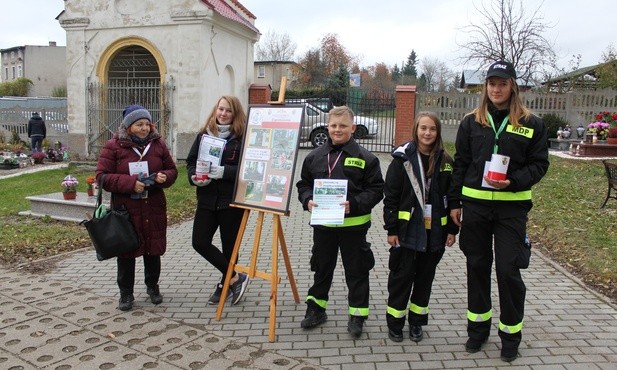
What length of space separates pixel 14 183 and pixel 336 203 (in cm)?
1257

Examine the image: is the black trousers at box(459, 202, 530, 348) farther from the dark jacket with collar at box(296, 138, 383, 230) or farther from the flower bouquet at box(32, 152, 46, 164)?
the flower bouquet at box(32, 152, 46, 164)

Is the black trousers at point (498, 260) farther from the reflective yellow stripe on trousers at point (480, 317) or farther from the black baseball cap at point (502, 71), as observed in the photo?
the black baseball cap at point (502, 71)

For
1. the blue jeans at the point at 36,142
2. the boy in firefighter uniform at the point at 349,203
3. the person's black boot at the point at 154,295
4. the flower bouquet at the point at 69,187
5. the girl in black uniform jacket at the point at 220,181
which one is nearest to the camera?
the boy in firefighter uniform at the point at 349,203

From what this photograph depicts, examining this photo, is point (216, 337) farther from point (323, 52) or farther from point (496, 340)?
point (323, 52)

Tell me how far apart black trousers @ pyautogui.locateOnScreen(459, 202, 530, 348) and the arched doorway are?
12.5 metres

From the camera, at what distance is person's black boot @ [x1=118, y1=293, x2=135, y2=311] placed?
488 cm

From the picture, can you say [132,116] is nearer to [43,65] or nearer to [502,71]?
[502,71]

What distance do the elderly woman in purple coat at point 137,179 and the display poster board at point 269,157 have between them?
79 cm

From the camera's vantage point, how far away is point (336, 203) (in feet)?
13.4

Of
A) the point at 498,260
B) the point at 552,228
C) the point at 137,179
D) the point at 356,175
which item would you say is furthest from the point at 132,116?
the point at 552,228

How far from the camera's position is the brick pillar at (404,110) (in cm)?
1806

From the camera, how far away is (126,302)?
4.91 m

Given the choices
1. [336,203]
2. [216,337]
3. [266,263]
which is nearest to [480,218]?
[336,203]

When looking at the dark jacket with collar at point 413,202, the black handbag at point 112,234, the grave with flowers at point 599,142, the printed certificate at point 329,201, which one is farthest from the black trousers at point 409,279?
the grave with flowers at point 599,142
